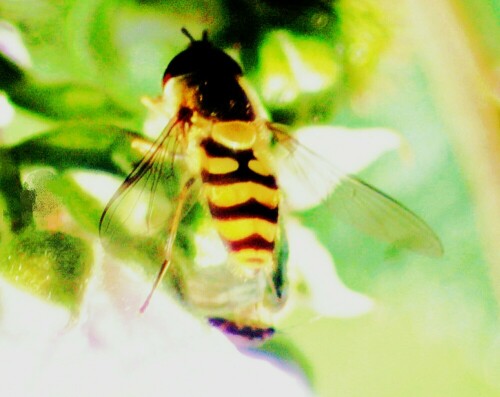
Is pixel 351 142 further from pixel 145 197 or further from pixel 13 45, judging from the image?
pixel 13 45

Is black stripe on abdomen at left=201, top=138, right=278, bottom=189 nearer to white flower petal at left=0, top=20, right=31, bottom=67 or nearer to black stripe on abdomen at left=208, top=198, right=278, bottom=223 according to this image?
black stripe on abdomen at left=208, top=198, right=278, bottom=223

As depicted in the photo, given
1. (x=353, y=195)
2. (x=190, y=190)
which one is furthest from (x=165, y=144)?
(x=353, y=195)

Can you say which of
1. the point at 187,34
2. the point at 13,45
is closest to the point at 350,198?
the point at 187,34

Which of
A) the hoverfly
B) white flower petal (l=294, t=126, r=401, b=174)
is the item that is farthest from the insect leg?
white flower petal (l=294, t=126, r=401, b=174)

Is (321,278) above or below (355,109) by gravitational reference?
below

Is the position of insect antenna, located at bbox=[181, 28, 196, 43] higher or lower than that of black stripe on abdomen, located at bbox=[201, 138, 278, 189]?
higher

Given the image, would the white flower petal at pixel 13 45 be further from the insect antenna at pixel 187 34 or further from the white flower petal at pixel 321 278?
the white flower petal at pixel 321 278

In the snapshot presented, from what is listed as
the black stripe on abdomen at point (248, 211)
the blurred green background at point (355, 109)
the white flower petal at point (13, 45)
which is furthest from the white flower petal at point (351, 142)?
the white flower petal at point (13, 45)
